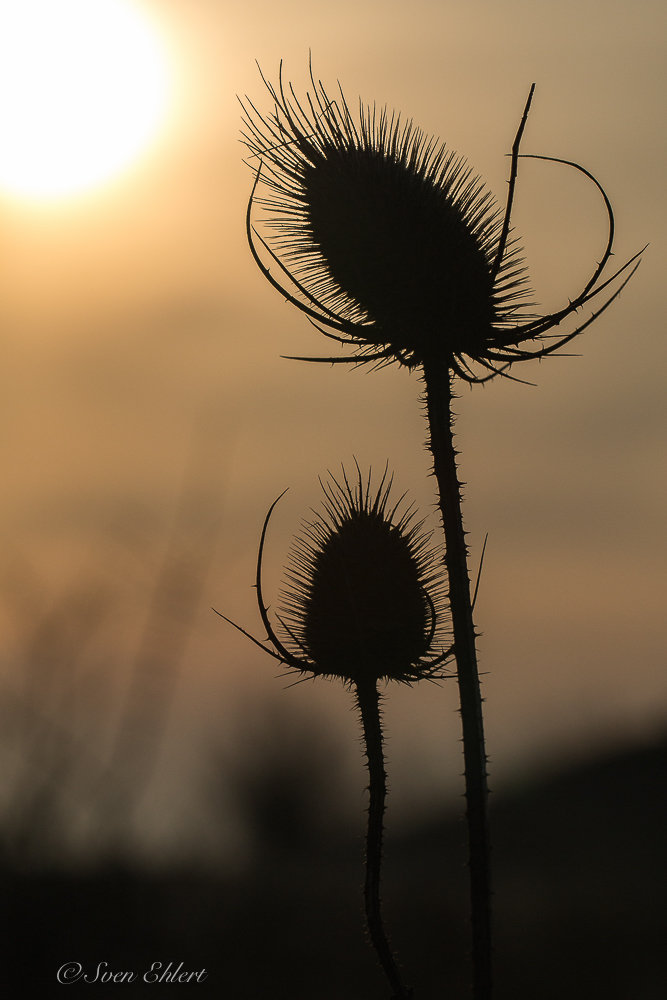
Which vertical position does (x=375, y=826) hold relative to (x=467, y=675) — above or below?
below

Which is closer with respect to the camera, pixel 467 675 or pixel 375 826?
pixel 467 675

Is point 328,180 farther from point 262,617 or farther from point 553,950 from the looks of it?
point 553,950

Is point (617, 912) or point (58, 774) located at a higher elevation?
point (58, 774)

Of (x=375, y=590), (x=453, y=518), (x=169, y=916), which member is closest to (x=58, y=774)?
(x=375, y=590)
